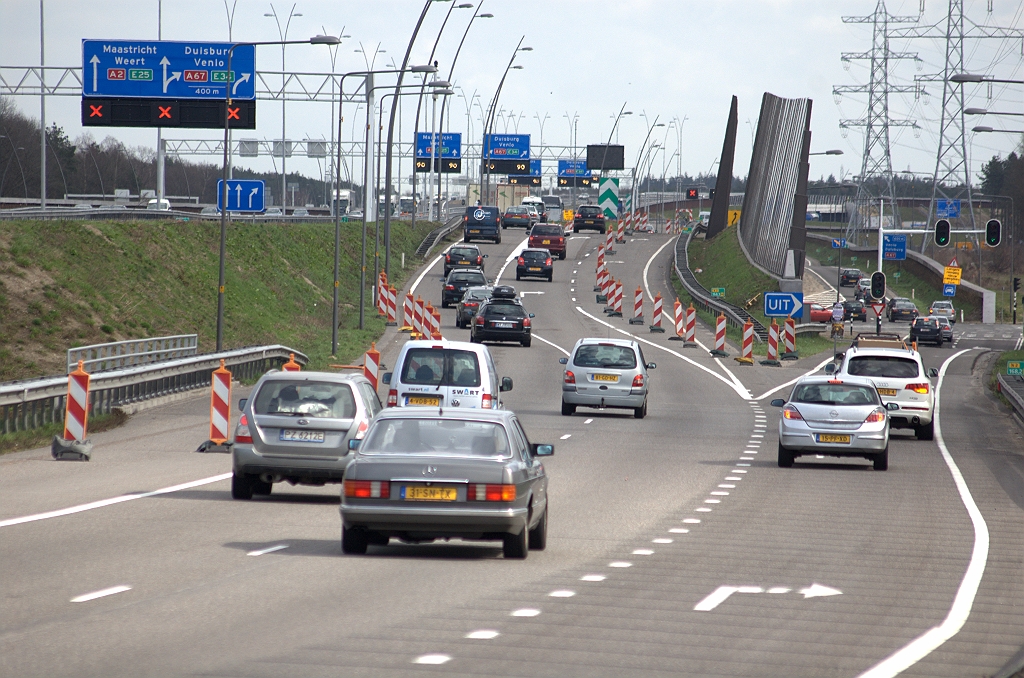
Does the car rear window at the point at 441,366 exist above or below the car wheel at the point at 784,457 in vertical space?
above

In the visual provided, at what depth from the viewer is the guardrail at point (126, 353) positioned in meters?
30.7

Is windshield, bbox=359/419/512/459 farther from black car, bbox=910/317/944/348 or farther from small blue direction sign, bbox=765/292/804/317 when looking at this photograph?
black car, bbox=910/317/944/348

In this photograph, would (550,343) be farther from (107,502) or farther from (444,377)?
(107,502)

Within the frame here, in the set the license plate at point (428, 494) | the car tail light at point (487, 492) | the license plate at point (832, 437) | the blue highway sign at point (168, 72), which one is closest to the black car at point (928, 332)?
the blue highway sign at point (168, 72)

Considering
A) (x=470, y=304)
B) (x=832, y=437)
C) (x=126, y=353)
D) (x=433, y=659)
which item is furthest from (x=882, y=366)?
(x=470, y=304)

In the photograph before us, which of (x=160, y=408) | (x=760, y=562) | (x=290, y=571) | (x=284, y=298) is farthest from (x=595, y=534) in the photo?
(x=284, y=298)

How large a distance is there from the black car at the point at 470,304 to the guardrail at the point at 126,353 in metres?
11.7

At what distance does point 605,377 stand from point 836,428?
9505 mm

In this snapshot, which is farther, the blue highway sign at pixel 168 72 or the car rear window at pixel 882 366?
the blue highway sign at pixel 168 72

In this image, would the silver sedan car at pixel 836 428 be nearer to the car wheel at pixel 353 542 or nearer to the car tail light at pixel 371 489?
the car wheel at pixel 353 542

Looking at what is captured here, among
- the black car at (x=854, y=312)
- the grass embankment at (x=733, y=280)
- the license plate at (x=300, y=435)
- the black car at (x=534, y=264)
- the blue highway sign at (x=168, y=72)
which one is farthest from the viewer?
the black car at (x=854, y=312)

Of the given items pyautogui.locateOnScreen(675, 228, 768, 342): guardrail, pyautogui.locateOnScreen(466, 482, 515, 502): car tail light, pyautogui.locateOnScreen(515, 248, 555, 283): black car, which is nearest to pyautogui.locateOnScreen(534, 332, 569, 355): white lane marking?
pyautogui.locateOnScreen(675, 228, 768, 342): guardrail

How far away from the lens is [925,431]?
30375mm

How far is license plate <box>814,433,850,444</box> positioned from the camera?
23.5m
